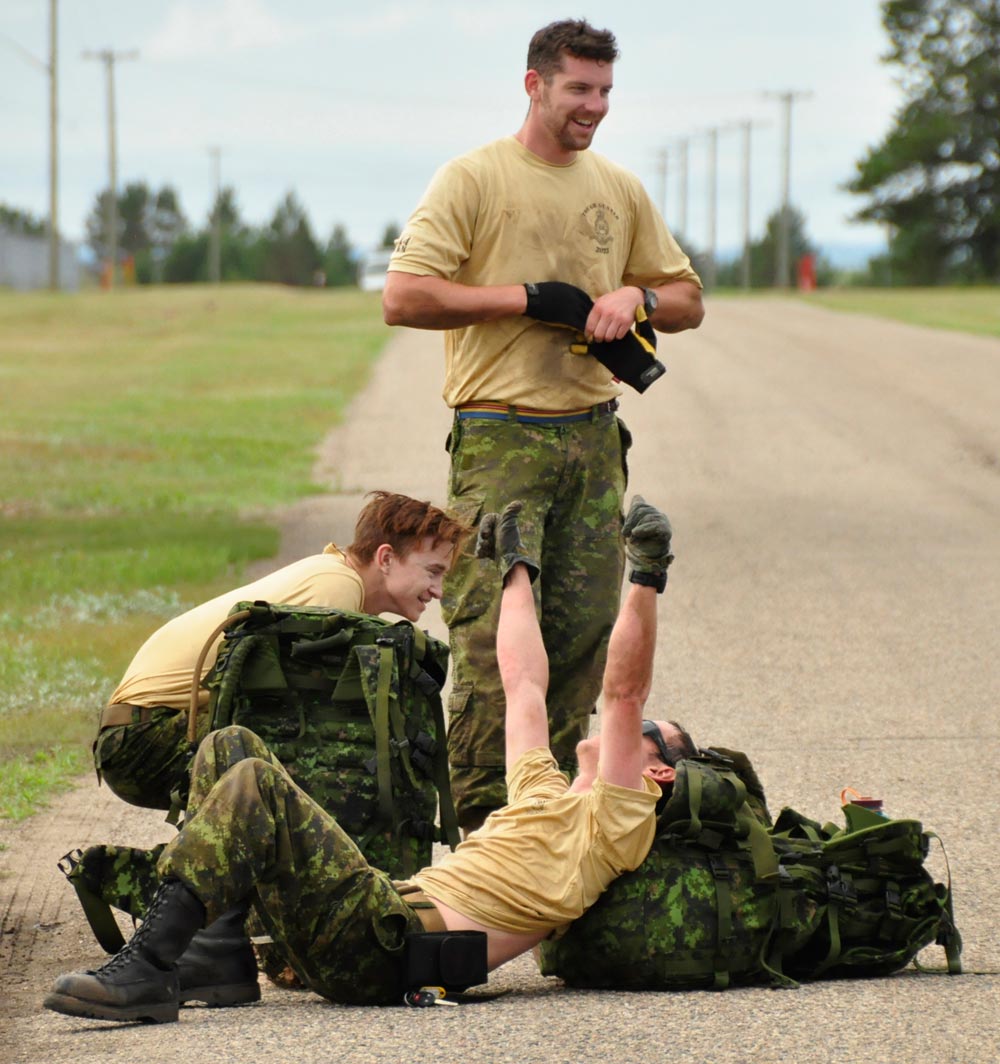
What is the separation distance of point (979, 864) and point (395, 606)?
7.08 feet

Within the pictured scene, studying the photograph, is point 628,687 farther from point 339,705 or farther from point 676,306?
point 676,306

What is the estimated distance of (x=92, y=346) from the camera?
131 feet

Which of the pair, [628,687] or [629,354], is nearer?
[628,687]

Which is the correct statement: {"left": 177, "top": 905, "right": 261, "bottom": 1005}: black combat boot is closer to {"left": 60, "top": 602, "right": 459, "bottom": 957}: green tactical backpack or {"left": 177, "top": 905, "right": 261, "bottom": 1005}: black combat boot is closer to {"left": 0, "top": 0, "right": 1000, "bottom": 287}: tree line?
{"left": 60, "top": 602, "right": 459, "bottom": 957}: green tactical backpack

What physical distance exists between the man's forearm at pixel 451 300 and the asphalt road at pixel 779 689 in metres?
1.90

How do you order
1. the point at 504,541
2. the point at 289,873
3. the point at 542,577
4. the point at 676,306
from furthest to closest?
the point at 676,306 → the point at 542,577 → the point at 504,541 → the point at 289,873

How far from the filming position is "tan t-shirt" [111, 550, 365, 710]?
5.30m

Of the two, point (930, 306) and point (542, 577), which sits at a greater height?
point (930, 306)

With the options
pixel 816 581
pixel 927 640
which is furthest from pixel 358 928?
pixel 816 581

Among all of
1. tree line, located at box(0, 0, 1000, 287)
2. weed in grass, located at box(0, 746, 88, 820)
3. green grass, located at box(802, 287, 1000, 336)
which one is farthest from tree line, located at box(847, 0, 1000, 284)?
weed in grass, located at box(0, 746, 88, 820)

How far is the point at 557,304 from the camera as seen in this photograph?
543 centimetres

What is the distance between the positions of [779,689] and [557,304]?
3817 millimetres

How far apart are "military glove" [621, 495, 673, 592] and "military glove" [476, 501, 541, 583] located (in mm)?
773

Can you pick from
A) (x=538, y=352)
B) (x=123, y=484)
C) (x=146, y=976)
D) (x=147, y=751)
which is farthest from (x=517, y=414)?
(x=123, y=484)
